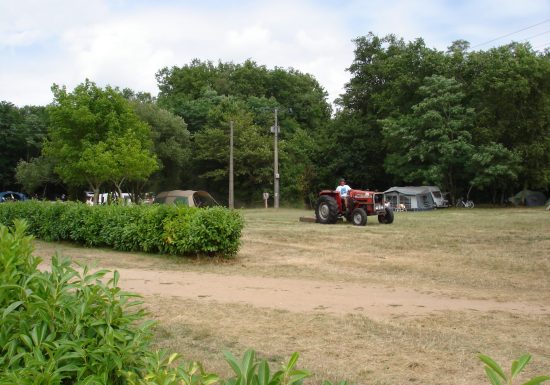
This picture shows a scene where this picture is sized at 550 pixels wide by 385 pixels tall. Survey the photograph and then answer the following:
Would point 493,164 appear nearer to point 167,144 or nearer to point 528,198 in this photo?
point 528,198

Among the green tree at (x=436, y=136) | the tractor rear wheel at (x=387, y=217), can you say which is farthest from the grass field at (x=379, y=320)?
the green tree at (x=436, y=136)

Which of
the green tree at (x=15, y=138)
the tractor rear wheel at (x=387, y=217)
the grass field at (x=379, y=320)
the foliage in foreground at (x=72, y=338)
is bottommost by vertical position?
the grass field at (x=379, y=320)

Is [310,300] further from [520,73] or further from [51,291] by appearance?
[520,73]

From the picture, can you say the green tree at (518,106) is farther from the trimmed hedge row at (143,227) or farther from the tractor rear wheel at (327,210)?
the trimmed hedge row at (143,227)

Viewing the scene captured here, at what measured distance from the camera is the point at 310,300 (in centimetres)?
691

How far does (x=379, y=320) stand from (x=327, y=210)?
1352cm

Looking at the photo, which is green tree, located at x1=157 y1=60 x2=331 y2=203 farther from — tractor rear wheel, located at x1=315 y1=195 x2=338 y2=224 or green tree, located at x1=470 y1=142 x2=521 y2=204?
tractor rear wheel, located at x1=315 y1=195 x2=338 y2=224

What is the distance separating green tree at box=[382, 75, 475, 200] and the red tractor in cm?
1546

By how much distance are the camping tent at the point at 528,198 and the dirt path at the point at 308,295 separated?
32246 mm

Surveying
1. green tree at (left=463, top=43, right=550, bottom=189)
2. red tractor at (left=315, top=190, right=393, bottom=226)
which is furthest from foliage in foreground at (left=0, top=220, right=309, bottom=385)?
green tree at (left=463, top=43, right=550, bottom=189)

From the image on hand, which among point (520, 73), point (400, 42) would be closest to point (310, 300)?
point (520, 73)

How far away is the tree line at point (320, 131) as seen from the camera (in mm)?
32375

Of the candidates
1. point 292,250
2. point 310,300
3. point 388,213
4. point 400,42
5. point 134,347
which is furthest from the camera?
point 400,42

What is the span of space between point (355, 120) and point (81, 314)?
1656 inches
